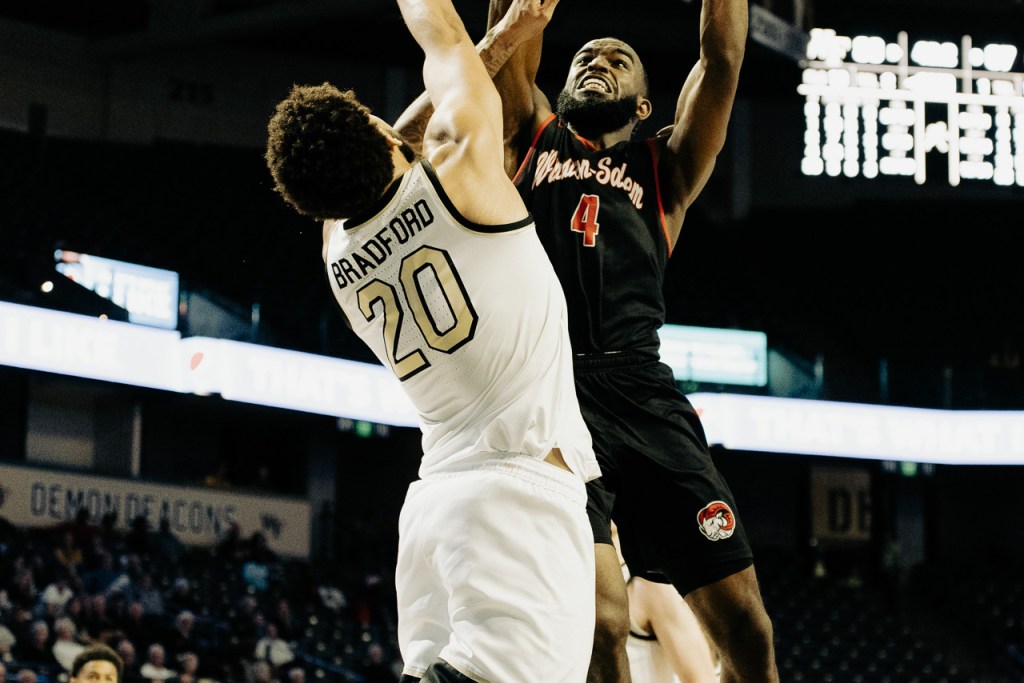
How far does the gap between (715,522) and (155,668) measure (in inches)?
356

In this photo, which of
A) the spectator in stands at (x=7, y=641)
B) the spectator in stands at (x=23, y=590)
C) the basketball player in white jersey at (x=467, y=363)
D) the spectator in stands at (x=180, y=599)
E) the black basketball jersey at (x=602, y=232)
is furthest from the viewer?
the spectator in stands at (x=180, y=599)

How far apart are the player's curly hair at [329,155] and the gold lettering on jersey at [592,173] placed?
114cm

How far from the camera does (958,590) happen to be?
877 inches

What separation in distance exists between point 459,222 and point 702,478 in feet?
4.18

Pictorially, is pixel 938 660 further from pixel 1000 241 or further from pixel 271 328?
pixel 271 328

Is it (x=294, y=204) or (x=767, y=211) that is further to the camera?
(x=767, y=211)

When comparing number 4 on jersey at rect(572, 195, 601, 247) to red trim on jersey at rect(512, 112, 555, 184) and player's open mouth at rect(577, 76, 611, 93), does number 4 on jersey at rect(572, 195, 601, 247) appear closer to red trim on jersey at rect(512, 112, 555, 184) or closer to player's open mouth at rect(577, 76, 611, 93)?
red trim on jersey at rect(512, 112, 555, 184)

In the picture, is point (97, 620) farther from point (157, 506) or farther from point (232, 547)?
point (157, 506)

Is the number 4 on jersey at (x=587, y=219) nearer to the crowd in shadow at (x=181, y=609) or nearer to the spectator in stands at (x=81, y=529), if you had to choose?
the crowd in shadow at (x=181, y=609)

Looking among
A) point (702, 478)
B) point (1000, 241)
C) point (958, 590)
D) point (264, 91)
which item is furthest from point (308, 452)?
point (702, 478)

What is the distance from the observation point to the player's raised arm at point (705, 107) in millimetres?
4094

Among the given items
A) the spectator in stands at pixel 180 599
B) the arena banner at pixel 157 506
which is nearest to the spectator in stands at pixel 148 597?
the spectator in stands at pixel 180 599

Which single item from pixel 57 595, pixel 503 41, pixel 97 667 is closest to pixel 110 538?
pixel 57 595

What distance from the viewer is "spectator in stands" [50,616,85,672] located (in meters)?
11.1
